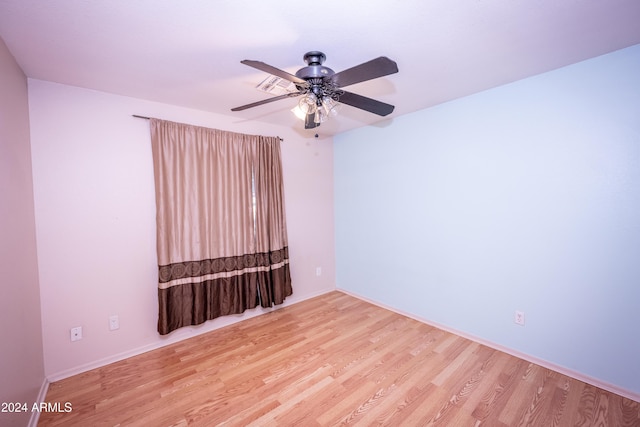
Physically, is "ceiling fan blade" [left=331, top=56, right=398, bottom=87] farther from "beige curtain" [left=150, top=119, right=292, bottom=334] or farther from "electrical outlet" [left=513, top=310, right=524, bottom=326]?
"electrical outlet" [left=513, top=310, right=524, bottom=326]

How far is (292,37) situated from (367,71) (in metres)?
0.54

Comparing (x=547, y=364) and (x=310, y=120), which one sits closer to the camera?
(x=310, y=120)

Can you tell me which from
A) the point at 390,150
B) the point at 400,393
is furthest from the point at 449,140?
the point at 400,393

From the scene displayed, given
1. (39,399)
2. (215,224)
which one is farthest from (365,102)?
(39,399)

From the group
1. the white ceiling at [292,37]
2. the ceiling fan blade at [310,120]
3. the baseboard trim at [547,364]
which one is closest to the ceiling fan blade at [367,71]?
the white ceiling at [292,37]

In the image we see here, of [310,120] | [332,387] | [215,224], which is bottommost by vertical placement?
[332,387]

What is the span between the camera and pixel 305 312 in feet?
10.6

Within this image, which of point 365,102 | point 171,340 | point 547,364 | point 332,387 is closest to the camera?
point 365,102

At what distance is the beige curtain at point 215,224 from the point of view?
8.04ft

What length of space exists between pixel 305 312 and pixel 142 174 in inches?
93.6

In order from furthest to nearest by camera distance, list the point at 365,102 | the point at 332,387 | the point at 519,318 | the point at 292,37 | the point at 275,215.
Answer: the point at 275,215 → the point at 519,318 → the point at 332,387 → the point at 365,102 → the point at 292,37

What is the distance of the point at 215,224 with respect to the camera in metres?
2.73

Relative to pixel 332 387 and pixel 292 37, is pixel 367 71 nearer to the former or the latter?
pixel 292 37

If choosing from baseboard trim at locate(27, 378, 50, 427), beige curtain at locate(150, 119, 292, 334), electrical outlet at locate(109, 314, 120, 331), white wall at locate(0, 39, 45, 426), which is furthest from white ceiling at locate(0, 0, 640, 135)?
baseboard trim at locate(27, 378, 50, 427)
